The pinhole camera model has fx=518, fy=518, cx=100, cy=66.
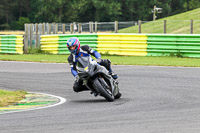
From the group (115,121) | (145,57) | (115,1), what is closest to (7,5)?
(115,1)

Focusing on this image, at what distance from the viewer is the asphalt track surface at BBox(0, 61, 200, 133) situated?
24.1ft

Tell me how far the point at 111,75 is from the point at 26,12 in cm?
10228

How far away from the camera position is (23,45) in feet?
96.8

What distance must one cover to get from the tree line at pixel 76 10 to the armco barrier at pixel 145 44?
75.1m

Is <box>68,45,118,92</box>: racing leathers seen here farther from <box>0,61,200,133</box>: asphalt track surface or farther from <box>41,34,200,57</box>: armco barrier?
<box>41,34,200,57</box>: armco barrier

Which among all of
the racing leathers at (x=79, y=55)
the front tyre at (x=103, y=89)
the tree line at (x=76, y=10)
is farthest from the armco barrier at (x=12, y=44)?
the tree line at (x=76, y=10)

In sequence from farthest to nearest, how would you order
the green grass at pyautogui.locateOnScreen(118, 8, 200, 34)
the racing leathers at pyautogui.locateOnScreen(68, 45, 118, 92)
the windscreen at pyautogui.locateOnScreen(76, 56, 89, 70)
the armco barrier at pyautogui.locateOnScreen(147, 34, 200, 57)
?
the green grass at pyautogui.locateOnScreen(118, 8, 200, 34)
the armco barrier at pyautogui.locateOnScreen(147, 34, 200, 57)
the racing leathers at pyautogui.locateOnScreen(68, 45, 118, 92)
the windscreen at pyautogui.locateOnScreen(76, 56, 89, 70)

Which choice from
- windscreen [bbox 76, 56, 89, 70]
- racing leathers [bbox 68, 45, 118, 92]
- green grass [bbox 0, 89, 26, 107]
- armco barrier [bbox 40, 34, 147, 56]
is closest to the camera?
windscreen [bbox 76, 56, 89, 70]

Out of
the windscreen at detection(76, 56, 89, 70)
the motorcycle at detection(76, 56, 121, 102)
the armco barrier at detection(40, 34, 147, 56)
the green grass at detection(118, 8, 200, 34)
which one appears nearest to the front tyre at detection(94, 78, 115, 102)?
the motorcycle at detection(76, 56, 121, 102)

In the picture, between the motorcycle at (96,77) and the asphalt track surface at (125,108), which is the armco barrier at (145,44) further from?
the motorcycle at (96,77)

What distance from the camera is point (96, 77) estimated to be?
1045 centimetres

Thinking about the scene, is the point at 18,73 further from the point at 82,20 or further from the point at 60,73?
the point at 82,20

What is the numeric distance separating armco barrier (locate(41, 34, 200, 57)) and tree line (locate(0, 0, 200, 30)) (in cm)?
7508

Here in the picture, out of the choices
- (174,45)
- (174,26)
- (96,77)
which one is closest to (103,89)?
(96,77)
